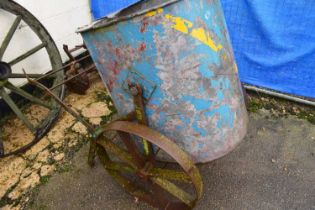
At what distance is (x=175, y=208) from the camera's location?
2199mm

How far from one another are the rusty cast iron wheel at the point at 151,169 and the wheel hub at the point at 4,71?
128 cm

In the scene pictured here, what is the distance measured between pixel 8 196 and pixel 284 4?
3.32m

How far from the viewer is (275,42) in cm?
320

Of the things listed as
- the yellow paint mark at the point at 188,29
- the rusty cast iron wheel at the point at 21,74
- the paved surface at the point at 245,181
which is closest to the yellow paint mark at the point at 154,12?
the yellow paint mark at the point at 188,29

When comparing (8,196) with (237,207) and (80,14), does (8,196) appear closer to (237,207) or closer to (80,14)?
(237,207)

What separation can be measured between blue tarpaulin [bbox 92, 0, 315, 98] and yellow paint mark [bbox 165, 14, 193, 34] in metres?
1.73

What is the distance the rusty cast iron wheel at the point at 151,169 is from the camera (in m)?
1.86

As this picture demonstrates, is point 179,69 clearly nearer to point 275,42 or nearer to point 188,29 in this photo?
point 188,29

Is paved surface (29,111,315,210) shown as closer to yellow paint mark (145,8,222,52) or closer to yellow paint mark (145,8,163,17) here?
yellow paint mark (145,8,222,52)

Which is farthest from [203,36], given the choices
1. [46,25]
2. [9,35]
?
[46,25]

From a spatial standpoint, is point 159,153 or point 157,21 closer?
point 157,21

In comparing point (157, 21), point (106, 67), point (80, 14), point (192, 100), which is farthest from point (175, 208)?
point (80, 14)

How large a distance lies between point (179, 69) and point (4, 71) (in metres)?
2.03

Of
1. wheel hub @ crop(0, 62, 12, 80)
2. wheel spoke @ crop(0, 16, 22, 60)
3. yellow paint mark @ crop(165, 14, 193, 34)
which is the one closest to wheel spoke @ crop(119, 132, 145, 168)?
yellow paint mark @ crop(165, 14, 193, 34)
